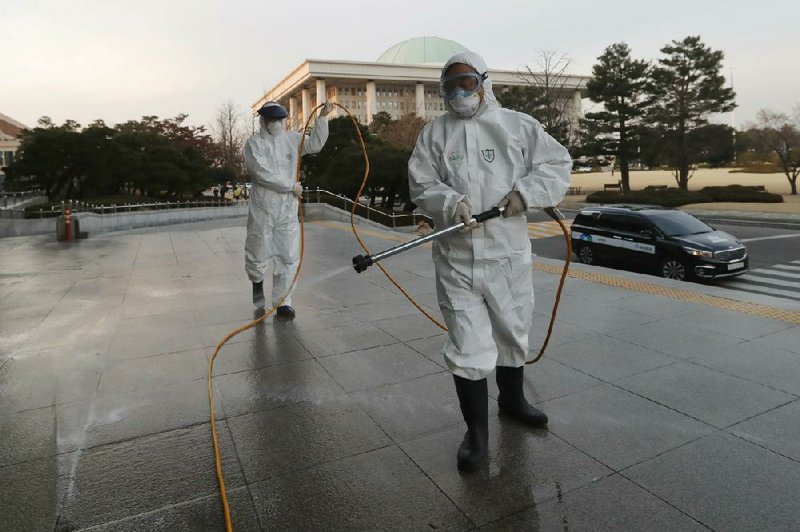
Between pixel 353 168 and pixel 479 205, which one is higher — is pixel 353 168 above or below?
above

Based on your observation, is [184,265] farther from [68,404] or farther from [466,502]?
[466,502]

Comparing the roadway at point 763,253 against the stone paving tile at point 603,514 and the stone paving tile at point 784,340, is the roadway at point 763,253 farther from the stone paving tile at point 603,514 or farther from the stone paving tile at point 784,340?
the stone paving tile at point 603,514

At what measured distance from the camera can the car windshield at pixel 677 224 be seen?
Result: 371 inches

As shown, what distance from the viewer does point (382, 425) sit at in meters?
2.80

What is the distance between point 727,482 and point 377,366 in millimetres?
2097

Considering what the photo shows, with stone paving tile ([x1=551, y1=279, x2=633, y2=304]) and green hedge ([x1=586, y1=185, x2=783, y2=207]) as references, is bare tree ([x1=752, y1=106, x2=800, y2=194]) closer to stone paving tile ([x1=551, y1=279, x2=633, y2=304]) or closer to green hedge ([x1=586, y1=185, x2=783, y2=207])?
green hedge ([x1=586, y1=185, x2=783, y2=207])

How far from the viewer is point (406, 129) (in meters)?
33.9

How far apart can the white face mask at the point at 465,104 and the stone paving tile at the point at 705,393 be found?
1.89m

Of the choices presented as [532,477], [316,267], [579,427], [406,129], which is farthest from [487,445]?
[406,129]

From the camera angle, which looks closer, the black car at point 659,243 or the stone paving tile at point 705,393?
the stone paving tile at point 705,393

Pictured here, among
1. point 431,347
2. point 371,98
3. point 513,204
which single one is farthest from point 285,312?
point 371,98

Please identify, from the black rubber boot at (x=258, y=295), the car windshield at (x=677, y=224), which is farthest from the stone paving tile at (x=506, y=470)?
the car windshield at (x=677, y=224)

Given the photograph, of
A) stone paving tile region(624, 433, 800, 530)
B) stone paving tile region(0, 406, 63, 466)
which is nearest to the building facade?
stone paving tile region(0, 406, 63, 466)

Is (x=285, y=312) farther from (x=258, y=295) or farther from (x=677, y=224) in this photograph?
(x=677, y=224)
